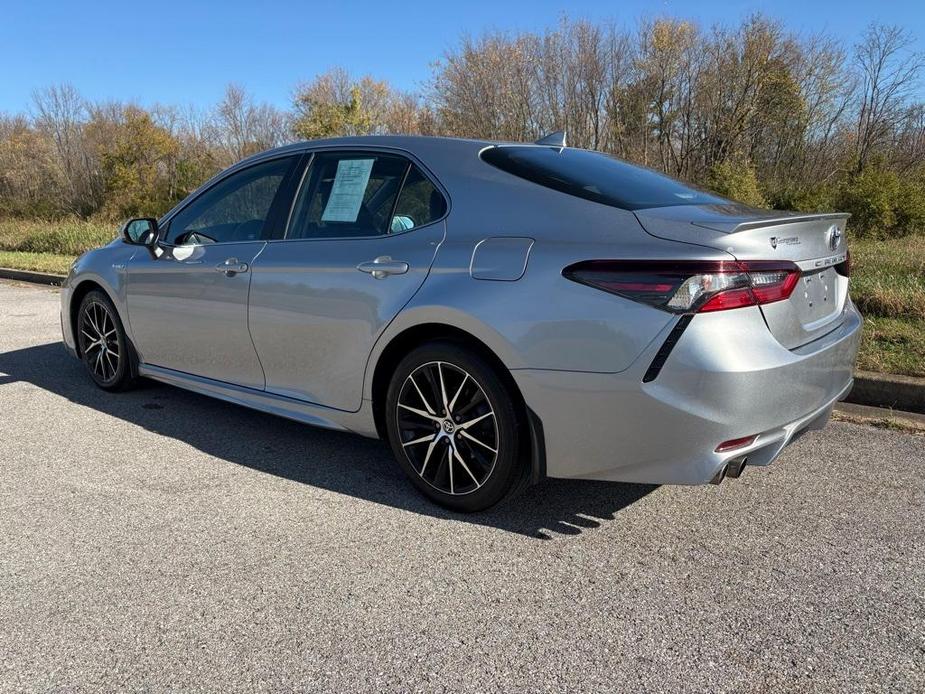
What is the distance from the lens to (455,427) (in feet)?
10.5

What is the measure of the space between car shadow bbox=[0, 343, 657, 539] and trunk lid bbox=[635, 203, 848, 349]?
3.52 feet

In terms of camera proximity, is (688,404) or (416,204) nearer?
(688,404)

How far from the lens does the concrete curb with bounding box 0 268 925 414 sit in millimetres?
4609

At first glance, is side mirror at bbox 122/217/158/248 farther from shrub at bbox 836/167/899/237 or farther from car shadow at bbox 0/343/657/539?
shrub at bbox 836/167/899/237

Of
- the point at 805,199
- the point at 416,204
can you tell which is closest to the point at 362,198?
the point at 416,204

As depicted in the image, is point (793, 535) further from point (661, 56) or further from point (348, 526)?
point (661, 56)

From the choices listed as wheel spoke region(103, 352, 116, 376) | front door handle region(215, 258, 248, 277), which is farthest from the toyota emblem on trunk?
wheel spoke region(103, 352, 116, 376)

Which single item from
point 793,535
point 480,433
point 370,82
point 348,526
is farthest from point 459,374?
point 370,82

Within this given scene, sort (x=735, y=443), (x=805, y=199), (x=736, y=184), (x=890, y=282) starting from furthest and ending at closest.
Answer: (x=736, y=184) → (x=805, y=199) → (x=890, y=282) → (x=735, y=443)

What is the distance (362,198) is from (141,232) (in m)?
1.93

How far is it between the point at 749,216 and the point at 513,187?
37.0 inches

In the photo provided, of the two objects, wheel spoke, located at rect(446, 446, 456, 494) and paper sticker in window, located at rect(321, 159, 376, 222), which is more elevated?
paper sticker in window, located at rect(321, 159, 376, 222)

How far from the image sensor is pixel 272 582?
274cm

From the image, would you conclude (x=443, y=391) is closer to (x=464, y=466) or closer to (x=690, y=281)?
(x=464, y=466)
